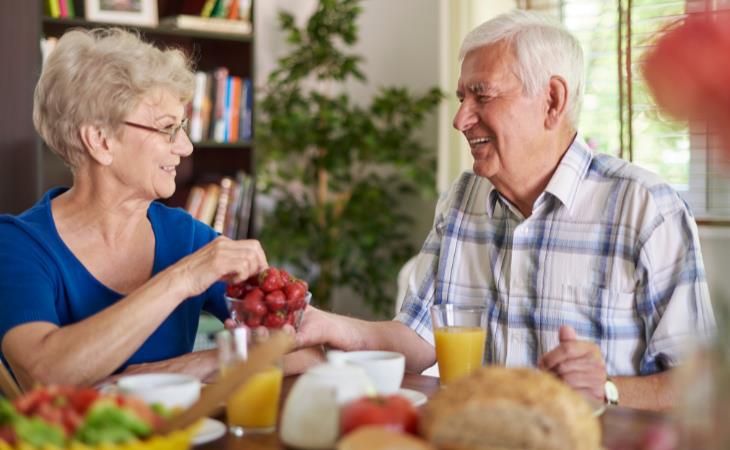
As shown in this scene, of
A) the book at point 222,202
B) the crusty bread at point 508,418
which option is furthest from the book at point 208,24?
the crusty bread at point 508,418

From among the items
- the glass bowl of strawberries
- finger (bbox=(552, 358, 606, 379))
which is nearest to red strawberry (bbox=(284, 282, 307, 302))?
the glass bowl of strawberries

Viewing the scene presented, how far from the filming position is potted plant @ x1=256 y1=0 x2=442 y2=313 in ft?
14.7

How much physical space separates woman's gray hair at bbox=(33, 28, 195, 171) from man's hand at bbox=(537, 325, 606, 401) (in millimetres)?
1035

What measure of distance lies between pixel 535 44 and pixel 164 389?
1248mm

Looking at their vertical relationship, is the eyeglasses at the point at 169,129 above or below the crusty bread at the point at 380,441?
above

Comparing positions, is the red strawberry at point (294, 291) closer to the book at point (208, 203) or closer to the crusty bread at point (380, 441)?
the crusty bread at point (380, 441)

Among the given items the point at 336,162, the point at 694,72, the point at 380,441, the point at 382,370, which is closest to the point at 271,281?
the point at 382,370

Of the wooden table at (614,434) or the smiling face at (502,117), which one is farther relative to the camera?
the smiling face at (502,117)

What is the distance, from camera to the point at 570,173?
6.51 feet

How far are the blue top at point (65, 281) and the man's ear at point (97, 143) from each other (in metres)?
0.14

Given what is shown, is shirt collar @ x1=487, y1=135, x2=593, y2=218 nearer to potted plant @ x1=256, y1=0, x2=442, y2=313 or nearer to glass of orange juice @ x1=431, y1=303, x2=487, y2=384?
glass of orange juice @ x1=431, y1=303, x2=487, y2=384

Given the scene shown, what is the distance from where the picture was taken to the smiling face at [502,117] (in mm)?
2051

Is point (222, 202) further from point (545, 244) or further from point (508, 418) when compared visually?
point (508, 418)

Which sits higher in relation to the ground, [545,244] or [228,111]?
[228,111]
